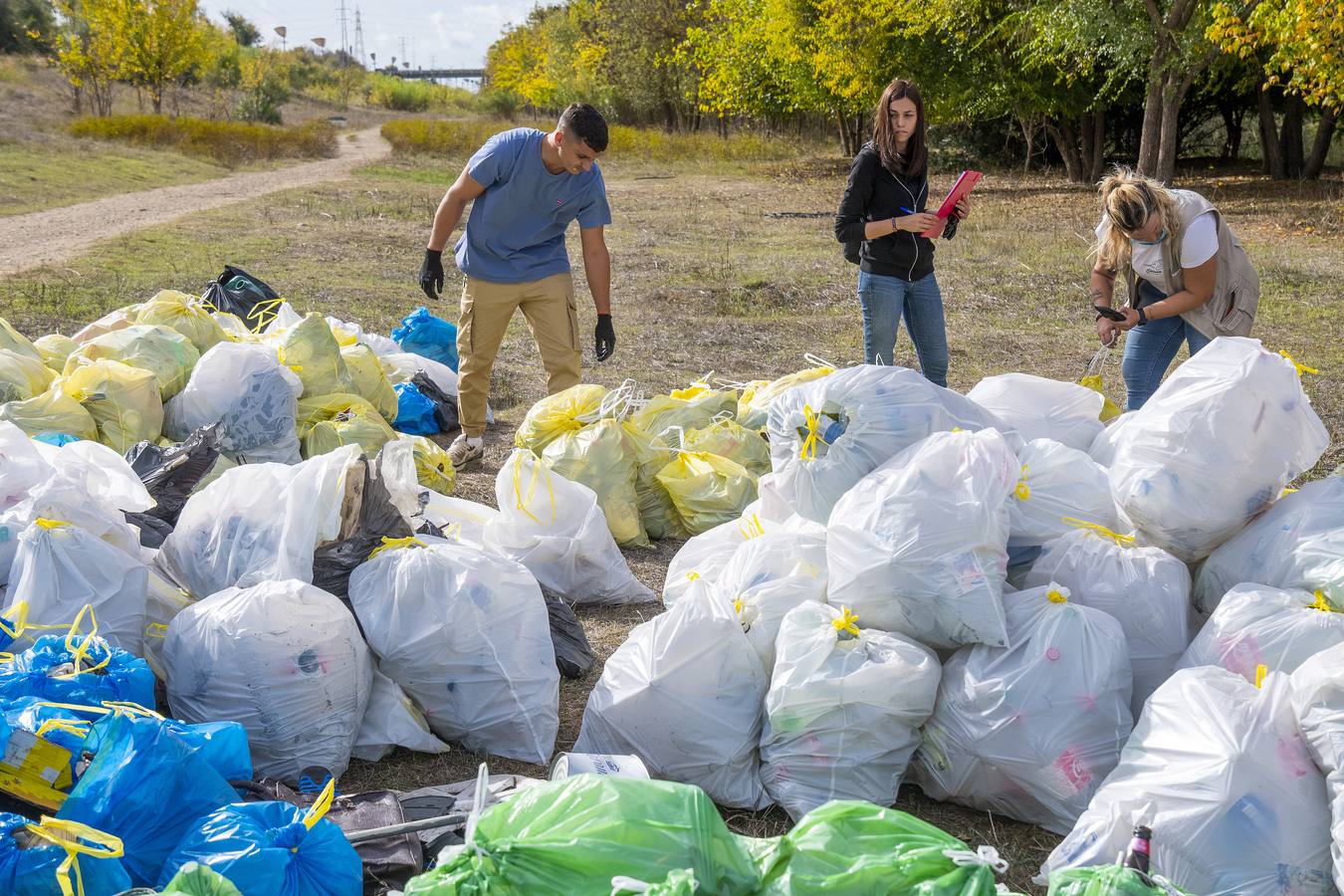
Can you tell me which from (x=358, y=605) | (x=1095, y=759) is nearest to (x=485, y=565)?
(x=358, y=605)

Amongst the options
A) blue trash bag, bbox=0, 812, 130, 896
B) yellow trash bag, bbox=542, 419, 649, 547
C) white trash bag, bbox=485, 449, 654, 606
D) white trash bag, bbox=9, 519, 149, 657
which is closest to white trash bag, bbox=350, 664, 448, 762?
white trash bag, bbox=9, 519, 149, 657

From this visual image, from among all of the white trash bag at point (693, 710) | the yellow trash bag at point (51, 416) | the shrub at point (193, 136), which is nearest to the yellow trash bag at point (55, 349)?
the yellow trash bag at point (51, 416)

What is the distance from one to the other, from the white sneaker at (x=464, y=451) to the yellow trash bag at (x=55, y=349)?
1.62 metres

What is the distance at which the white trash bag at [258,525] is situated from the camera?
2893 mm

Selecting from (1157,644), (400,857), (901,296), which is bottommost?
(400,857)

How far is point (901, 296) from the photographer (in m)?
4.79

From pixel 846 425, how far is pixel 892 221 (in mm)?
1876

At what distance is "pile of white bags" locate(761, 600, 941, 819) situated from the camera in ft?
8.34

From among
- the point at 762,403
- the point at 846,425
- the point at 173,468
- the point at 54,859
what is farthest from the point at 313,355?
the point at 54,859

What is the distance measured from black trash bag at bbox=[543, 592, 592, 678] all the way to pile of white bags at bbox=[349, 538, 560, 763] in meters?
0.35

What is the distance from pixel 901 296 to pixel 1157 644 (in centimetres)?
238

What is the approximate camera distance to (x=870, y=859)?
5.45ft

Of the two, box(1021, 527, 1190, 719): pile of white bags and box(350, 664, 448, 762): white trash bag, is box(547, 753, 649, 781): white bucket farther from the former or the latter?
box(1021, 527, 1190, 719): pile of white bags

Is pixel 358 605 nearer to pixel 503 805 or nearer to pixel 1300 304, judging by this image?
pixel 503 805
